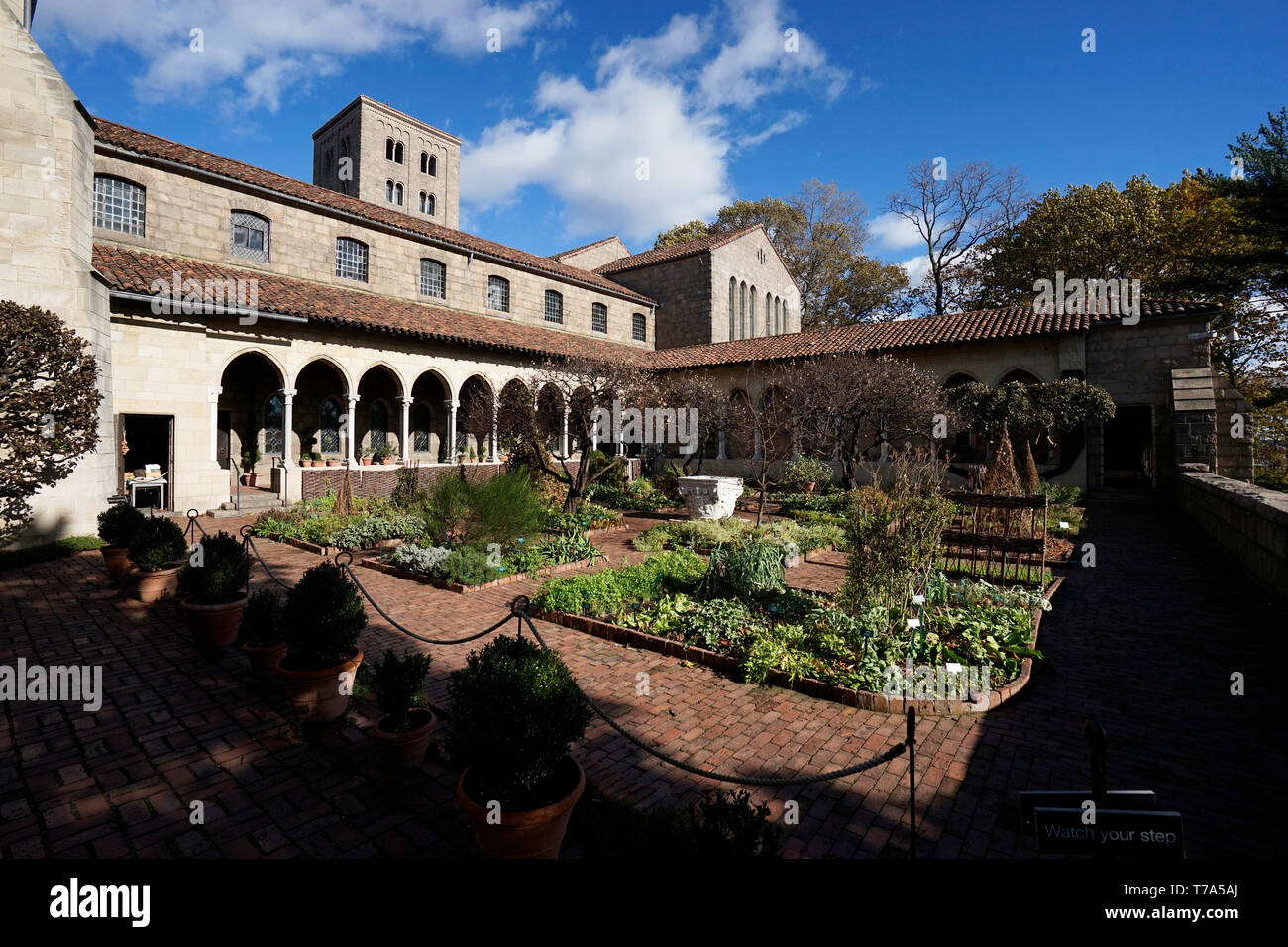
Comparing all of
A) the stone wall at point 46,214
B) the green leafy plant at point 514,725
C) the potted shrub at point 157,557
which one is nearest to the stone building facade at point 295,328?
the stone wall at point 46,214

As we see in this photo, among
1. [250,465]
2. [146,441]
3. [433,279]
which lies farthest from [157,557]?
[433,279]

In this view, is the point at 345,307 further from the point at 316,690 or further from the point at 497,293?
the point at 316,690

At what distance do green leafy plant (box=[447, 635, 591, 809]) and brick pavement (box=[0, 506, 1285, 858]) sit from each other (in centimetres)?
72

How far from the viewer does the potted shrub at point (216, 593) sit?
5.81 metres

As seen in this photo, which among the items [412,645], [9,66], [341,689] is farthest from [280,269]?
[341,689]

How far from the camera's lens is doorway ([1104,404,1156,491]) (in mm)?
20281

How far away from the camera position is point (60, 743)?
4246 mm

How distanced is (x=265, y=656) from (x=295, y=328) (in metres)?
14.5

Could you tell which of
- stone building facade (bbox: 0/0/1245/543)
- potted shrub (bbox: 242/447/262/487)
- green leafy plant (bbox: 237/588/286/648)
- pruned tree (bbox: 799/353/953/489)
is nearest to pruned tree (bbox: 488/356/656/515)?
stone building facade (bbox: 0/0/1245/543)

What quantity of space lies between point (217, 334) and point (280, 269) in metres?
4.90

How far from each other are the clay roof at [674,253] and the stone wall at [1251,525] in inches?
932

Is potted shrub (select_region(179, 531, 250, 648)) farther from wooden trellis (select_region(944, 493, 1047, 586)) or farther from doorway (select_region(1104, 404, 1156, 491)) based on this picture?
doorway (select_region(1104, 404, 1156, 491))

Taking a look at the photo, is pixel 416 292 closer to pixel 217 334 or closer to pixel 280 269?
pixel 280 269

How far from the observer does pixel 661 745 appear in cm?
427
